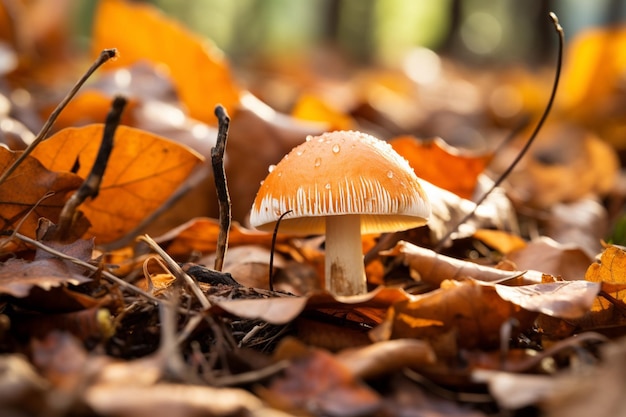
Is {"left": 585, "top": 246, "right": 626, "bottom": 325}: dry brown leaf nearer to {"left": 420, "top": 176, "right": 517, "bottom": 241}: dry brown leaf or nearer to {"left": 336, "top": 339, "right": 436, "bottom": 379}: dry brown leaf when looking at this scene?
{"left": 420, "top": 176, "right": 517, "bottom": 241}: dry brown leaf

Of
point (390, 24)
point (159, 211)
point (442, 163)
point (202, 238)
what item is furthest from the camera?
point (390, 24)

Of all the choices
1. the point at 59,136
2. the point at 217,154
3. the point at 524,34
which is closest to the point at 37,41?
the point at 59,136

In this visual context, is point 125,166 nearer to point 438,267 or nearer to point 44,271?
point 44,271

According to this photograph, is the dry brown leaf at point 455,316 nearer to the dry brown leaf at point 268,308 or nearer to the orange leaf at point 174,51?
the dry brown leaf at point 268,308

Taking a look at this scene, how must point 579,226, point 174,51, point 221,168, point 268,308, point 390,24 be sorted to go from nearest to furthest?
point 268,308 < point 221,168 < point 579,226 < point 174,51 < point 390,24

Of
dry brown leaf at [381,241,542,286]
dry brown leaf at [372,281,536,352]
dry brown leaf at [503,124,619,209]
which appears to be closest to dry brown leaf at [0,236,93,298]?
dry brown leaf at [372,281,536,352]

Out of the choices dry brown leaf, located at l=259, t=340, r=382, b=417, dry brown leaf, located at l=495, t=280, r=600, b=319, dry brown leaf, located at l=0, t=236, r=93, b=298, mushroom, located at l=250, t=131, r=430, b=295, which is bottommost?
dry brown leaf, located at l=259, t=340, r=382, b=417

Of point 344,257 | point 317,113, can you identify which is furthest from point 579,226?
point 317,113
